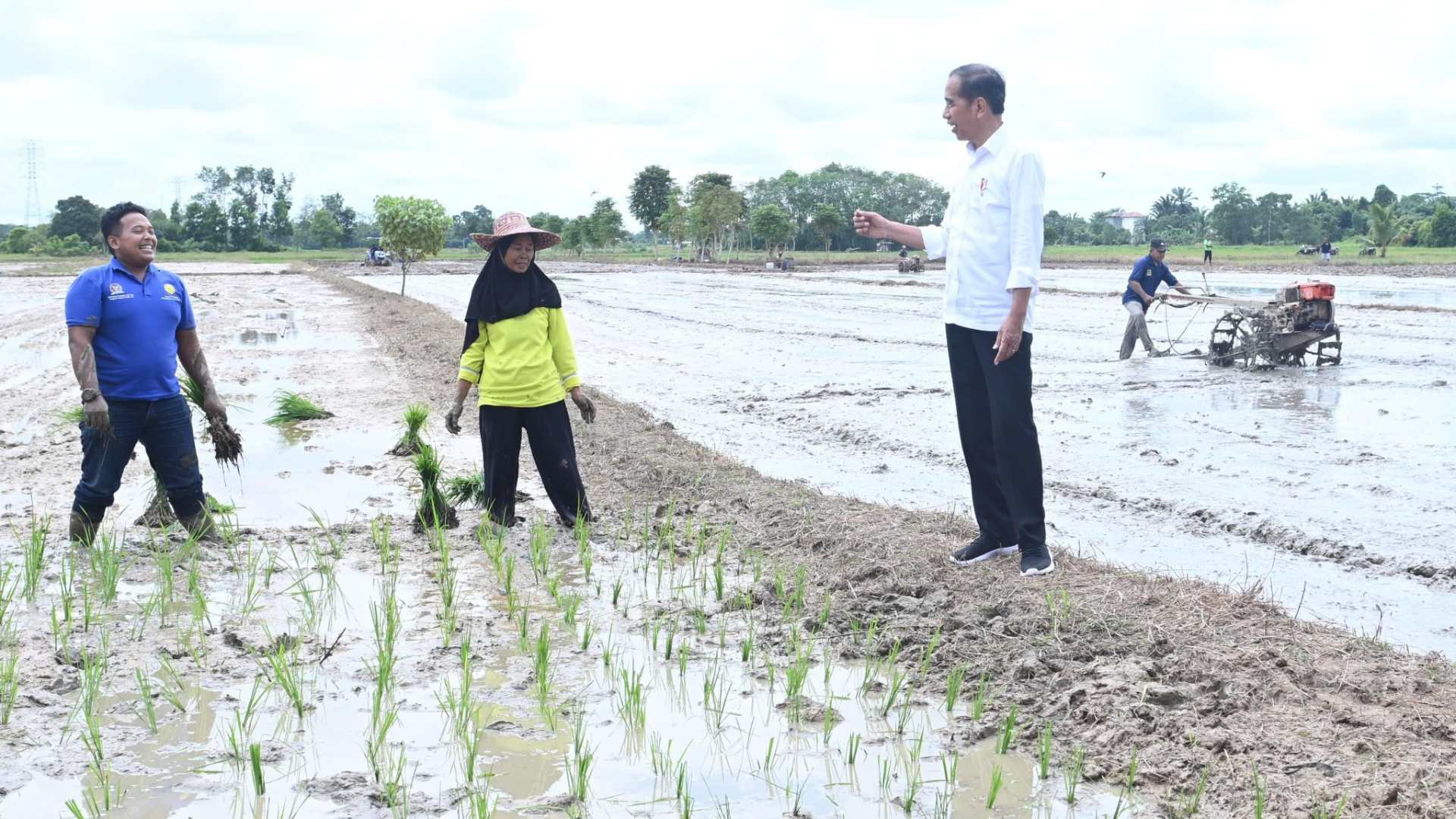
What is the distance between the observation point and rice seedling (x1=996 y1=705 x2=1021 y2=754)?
355 centimetres

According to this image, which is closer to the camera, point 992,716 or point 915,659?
point 992,716

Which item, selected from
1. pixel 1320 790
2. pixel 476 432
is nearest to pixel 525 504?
pixel 476 432

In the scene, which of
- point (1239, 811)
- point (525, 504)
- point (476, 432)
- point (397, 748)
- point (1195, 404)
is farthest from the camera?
point (1195, 404)

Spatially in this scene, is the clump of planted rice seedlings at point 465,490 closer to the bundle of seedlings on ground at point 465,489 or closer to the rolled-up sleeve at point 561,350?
the bundle of seedlings on ground at point 465,489

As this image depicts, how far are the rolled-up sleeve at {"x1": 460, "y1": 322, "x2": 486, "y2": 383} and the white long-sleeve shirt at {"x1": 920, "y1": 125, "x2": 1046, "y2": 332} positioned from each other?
263 centimetres

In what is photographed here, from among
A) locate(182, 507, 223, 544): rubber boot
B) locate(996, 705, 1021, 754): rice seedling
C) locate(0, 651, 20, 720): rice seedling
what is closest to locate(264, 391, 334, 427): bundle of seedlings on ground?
locate(182, 507, 223, 544): rubber boot

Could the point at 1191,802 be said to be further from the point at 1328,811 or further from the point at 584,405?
the point at 584,405

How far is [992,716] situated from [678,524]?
3129mm

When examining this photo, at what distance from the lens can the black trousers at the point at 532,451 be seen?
647cm

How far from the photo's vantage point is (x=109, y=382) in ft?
19.1

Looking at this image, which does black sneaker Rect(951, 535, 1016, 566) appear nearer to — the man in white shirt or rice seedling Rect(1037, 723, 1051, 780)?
the man in white shirt

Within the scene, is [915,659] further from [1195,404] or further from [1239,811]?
[1195,404]

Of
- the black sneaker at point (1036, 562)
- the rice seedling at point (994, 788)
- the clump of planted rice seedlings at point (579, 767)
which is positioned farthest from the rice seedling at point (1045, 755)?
the black sneaker at point (1036, 562)

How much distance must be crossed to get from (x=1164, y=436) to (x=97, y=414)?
7783 mm
